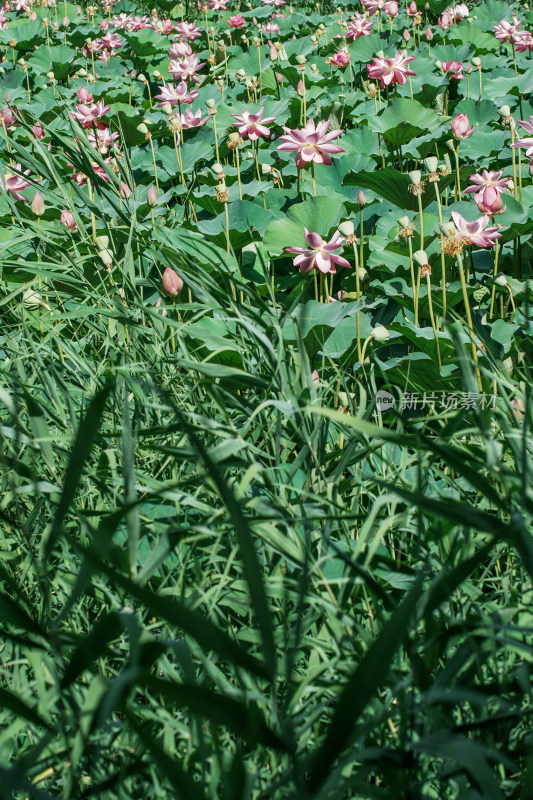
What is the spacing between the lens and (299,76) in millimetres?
3186

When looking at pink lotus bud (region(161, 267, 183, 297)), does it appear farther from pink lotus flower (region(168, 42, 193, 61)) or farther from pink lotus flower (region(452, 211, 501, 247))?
pink lotus flower (region(168, 42, 193, 61))

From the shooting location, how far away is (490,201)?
1359 millimetres

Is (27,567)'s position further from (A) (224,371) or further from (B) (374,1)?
(B) (374,1)

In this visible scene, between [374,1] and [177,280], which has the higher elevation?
[374,1]

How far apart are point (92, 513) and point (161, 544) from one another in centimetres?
17

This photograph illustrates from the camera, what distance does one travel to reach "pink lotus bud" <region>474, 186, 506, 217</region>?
1.36m

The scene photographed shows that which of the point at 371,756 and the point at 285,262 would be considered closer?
the point at 371,756

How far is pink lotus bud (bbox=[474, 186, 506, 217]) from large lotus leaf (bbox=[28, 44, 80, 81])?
10.7 ft

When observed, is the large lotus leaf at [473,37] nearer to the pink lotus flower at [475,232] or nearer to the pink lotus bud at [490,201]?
the pink lotus bud at [490,201]

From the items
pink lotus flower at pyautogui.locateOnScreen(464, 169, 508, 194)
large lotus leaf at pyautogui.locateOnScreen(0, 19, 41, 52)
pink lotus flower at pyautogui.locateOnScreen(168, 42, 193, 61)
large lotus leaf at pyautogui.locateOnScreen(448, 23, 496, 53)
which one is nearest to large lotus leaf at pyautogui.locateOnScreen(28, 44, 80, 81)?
large lotus leaf at pyautogui.locateOnScreen(0, 19, 41, 52)

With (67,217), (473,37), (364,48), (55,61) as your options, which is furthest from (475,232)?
(55,61)

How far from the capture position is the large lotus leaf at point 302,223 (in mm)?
1642

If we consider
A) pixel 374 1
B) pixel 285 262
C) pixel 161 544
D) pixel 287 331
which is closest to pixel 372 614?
pixel 161 544

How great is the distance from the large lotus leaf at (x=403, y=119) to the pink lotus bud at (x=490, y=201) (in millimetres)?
1001
